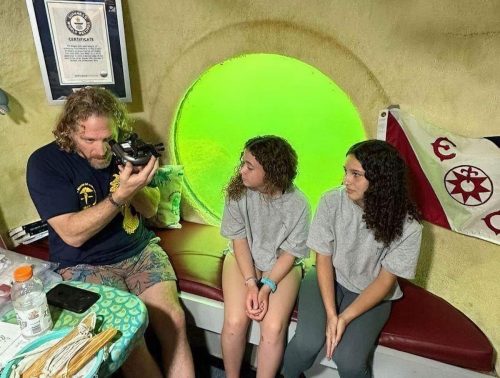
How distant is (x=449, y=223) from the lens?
5.45 ft

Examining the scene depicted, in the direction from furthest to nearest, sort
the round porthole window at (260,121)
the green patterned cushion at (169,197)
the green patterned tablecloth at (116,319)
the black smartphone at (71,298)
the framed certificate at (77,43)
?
the green patterned cushion at (169,197), the round porthole window at (260,121), the framed certificate at (77,43), the black smartphone at (71,298), the green patterned tablecloth at (116,319)

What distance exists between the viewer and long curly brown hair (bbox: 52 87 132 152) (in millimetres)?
1549

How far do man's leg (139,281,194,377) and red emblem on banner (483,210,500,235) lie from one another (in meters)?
1.27

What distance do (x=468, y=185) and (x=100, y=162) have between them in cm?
147

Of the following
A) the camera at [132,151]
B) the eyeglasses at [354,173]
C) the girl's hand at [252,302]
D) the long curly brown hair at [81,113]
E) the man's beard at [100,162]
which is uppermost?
the long curly brown hair at [81,113]

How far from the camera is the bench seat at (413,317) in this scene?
1477mm

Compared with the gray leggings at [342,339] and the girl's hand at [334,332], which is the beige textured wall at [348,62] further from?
the girl's hand at [334,332]

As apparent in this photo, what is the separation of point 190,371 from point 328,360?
1.80 feet

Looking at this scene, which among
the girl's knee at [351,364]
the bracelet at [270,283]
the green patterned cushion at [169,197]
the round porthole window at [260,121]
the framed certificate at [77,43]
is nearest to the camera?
the girl's knee at [351,364]

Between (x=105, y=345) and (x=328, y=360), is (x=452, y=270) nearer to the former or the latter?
(x=328, y=360)

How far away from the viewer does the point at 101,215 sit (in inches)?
58.0

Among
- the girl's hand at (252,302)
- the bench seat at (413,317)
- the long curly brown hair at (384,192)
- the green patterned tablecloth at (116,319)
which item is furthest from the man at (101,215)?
the long curly brown hair at (384,192)

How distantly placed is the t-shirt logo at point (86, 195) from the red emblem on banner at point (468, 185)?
56.4 inches

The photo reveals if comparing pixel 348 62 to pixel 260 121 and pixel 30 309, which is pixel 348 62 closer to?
pixel 260 121
